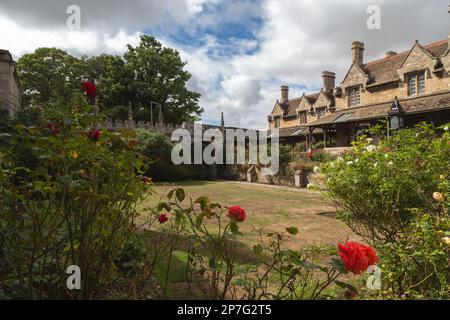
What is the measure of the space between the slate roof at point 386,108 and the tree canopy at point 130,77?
2280 centimetres

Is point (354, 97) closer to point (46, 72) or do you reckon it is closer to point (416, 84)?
point (416, 84)

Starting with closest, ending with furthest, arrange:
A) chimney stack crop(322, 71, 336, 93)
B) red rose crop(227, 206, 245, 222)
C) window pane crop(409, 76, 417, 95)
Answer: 1. red rose crop(227, 206, 245, 222)
2. window pane crop(409, 76, 417, 95)
3. chimney stack crop(322, 71, 336, 93)

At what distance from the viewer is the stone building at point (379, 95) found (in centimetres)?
2155

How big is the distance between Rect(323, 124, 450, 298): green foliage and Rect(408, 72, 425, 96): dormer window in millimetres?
21641

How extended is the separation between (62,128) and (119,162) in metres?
0.51

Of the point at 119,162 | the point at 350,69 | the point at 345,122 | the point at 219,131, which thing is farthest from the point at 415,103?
the point at 119,162

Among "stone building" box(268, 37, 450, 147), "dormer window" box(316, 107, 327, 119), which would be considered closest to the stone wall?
"stone building" box(268, 37, 450, 147)

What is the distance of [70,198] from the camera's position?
2.54 metres

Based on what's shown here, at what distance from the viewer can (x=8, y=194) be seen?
2.45 meters

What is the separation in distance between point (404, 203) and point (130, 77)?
141ft

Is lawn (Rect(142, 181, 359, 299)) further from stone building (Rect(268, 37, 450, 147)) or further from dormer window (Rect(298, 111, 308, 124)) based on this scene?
dormer window (Rect(298, 111, 308, 124))

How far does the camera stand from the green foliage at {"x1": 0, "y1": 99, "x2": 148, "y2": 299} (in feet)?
7.81

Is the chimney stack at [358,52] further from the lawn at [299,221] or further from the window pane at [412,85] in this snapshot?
the lawn at [299,221]

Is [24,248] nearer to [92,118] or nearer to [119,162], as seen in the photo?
[119,162]
